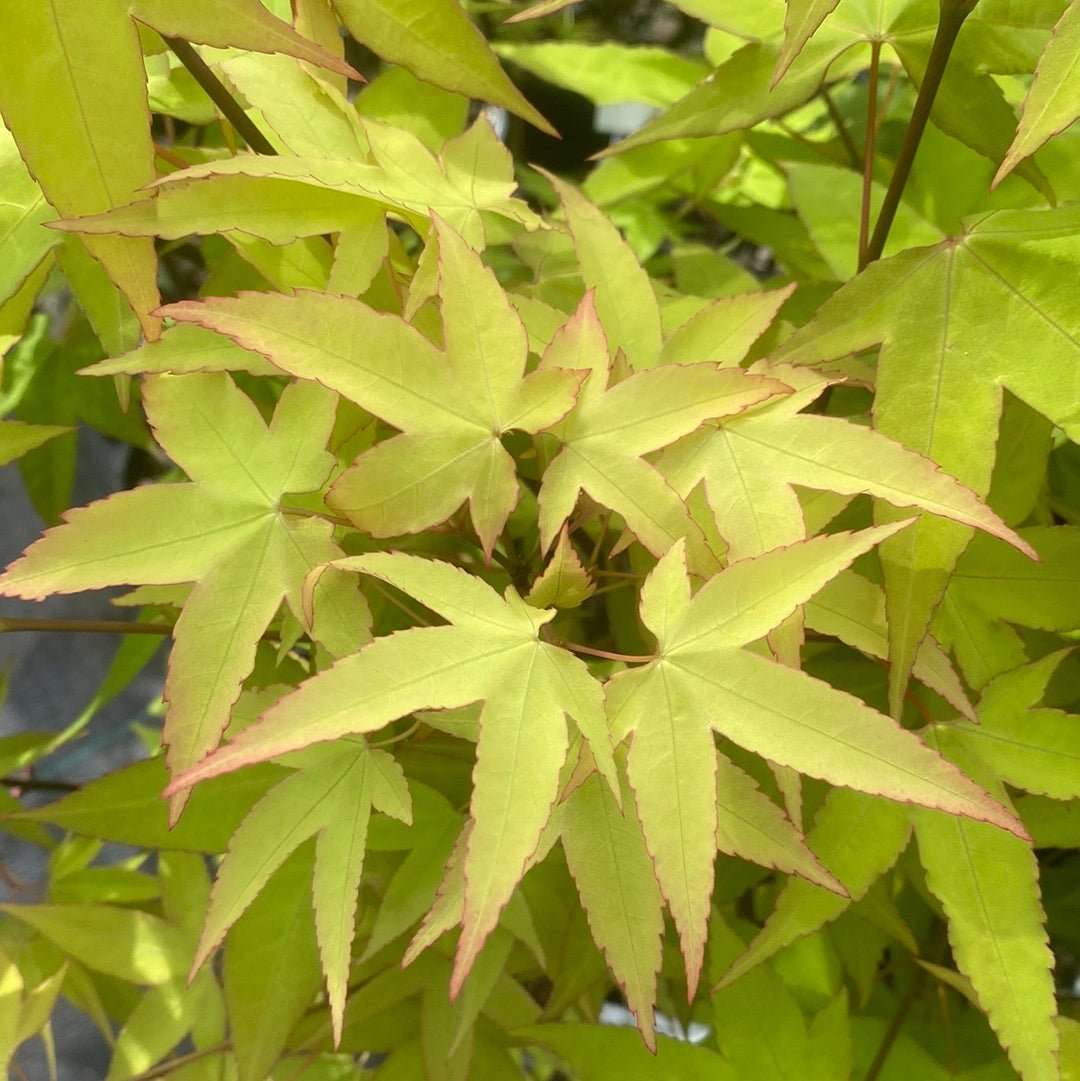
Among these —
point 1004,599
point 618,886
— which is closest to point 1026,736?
point 1004,599

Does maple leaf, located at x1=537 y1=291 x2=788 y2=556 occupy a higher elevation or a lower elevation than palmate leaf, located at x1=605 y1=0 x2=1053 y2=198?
lower

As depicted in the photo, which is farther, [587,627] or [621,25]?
[621,25]

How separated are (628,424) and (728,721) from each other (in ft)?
0.36

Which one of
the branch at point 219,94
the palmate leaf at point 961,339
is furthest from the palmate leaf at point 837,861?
the branch at point 219,94

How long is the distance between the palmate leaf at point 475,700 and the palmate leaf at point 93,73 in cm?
14

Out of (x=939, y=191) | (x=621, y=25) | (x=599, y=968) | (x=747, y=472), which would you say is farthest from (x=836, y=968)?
(x=621, y=25)

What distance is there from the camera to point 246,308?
30cm

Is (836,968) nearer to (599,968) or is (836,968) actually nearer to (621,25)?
(599,968)

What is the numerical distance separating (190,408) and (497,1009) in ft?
1.15

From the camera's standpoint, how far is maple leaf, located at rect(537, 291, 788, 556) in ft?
→ 1.07

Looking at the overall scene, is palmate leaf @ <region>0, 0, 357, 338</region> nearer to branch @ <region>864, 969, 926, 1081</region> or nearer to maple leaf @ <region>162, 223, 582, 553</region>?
maple leaf @ <region>162, 223, 582, 553</region>

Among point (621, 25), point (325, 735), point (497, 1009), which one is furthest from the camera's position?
point (621, 25)

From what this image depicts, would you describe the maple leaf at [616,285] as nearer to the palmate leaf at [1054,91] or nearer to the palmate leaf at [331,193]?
the palmate leaf at [331,193]

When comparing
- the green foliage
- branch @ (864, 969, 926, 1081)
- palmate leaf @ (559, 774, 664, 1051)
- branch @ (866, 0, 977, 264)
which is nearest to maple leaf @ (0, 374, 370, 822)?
the green foliage
